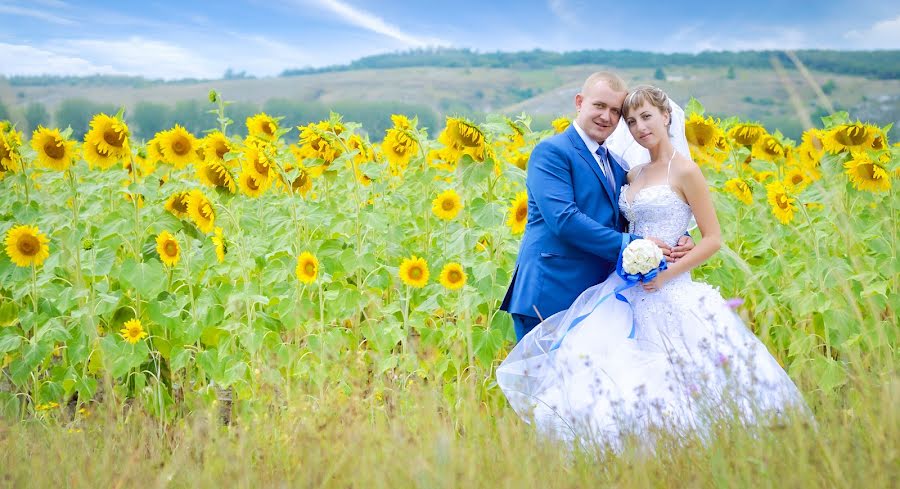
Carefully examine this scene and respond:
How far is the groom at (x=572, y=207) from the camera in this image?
129 inches

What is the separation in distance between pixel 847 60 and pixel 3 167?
166 feet

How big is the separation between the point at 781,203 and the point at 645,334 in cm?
152

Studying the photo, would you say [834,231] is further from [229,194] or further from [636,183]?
[229,194]

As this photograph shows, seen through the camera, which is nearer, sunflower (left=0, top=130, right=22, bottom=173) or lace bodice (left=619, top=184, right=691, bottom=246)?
lace bodice (left=619, top=184, right=691, bottom=246)

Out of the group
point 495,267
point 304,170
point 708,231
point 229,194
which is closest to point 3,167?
point 229,194

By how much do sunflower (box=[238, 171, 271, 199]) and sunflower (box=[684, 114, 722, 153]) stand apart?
93.5 inches

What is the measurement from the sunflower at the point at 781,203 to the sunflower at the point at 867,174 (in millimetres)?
309

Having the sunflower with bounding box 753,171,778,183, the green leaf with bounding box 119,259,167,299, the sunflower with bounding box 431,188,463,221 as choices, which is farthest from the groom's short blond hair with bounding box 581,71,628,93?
the sunflower with bounding box 753,171,778,183

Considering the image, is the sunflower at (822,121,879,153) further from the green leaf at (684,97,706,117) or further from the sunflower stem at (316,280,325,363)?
the sunflower stem at (316,280,325,363)

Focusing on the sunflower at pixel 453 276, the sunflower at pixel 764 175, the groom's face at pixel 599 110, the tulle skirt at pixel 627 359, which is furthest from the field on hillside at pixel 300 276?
the sunflower at pixel 764 175

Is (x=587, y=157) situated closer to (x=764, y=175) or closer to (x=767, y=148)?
(x=767, y=148)

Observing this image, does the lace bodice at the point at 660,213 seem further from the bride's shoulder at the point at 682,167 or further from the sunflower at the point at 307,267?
the sunflower at the point at 307,267

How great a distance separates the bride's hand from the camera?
127 inches

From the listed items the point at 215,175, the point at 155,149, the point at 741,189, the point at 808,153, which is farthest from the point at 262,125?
the point at 808,153
